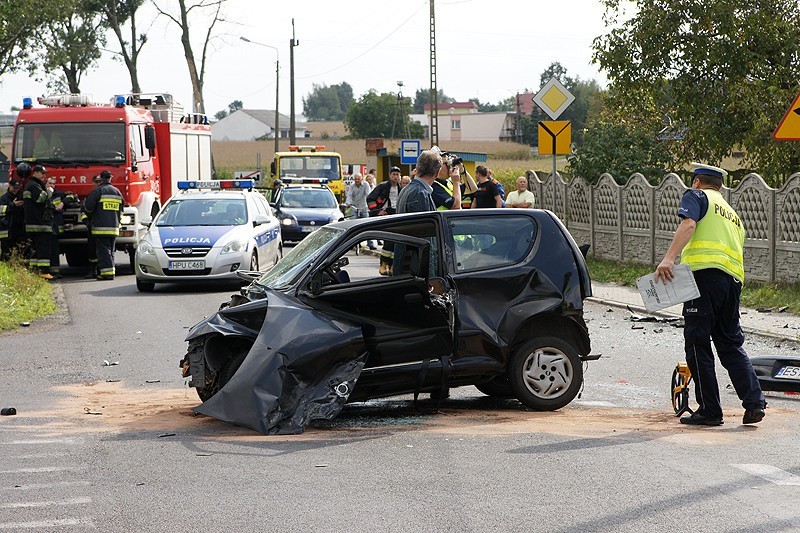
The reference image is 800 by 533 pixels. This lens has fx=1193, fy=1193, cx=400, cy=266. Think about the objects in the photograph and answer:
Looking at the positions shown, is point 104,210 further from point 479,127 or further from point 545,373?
point 479,127

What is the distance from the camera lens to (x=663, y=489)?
6219 mm

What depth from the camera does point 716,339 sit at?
328 inches

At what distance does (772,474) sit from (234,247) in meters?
12.9

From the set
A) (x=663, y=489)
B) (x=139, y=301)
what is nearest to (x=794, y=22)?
(x=139, y=301)

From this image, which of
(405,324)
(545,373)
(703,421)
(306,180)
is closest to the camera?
(703,421)

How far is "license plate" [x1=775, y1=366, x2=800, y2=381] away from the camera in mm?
9348

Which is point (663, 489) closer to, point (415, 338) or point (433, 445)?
point (433, 445)

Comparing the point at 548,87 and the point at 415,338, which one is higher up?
the point at 548,87

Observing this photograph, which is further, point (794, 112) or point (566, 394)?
point (794, 112)

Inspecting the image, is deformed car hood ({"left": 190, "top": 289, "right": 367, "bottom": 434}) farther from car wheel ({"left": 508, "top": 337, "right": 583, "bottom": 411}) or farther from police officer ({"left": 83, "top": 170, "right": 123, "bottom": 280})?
police officer ({"left": 83, "top": 170, "right": 123, "bottom": 280})

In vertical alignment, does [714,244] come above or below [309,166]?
below

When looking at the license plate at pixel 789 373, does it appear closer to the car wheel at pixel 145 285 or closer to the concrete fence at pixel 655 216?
the concrete fence at pixel 655 216

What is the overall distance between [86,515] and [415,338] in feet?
10.4

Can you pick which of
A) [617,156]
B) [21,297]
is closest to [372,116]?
[617,156]
